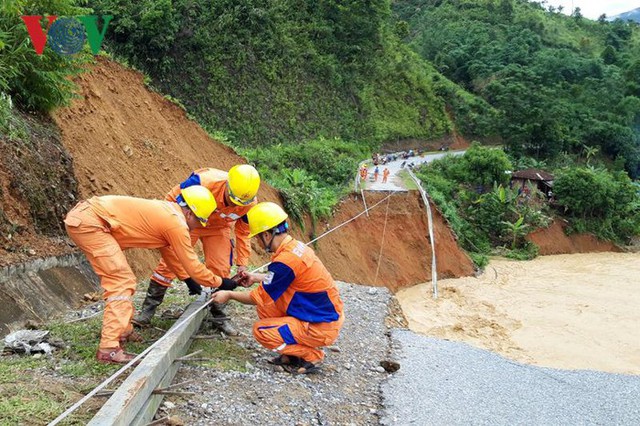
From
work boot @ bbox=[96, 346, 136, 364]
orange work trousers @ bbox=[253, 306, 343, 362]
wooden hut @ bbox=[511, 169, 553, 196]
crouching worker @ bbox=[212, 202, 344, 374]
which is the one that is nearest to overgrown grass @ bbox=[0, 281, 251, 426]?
work boot @ bbox=[96, 346, 136, 364]

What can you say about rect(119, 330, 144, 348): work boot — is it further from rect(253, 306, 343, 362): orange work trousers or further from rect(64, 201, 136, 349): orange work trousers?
rect(253, 306, 343, 362): orange work trousers

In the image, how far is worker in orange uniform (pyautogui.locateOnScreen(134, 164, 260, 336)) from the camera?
232 inches

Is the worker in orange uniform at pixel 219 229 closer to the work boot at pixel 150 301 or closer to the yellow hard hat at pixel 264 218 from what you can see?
the work boot at pixel 150 301

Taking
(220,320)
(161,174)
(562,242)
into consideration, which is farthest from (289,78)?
(220,320)

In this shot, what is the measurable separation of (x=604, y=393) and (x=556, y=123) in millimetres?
35885

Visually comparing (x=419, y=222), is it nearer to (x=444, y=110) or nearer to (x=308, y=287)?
(x=308, y=287)

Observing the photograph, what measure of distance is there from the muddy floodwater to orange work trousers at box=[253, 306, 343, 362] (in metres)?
8.72

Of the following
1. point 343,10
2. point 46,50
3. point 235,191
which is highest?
point 343,10

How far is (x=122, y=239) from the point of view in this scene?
17.6 ft

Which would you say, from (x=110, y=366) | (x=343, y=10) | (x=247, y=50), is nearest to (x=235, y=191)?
(x=110, y=366)

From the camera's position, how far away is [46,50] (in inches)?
284

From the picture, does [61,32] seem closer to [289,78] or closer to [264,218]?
[264,218]

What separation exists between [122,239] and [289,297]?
180 cm

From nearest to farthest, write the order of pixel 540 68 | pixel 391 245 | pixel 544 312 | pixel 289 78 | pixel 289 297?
pixel 289 297 < pixel 544 312 < pixel 391 245 < pixel 289 78 < pixel 540 68
